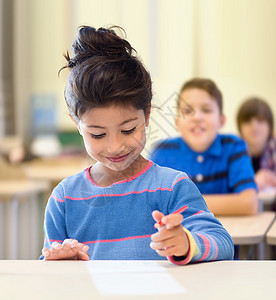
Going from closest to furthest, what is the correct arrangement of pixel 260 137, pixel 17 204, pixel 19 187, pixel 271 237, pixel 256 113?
1. pixel 271 237
2. pixel 260 137
3. pixel 256 113
4. pixel 19 187
5. pixel 17 204

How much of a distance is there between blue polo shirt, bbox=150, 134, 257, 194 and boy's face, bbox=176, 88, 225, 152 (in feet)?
0.09

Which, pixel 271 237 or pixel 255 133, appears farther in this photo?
pixel 255 133

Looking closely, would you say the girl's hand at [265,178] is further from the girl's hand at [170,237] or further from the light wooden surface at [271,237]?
the girl's hand at [170,237]

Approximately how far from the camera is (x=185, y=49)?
6398 millimetres

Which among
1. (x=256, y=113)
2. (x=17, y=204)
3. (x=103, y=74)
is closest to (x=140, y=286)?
(x=103, y=74)

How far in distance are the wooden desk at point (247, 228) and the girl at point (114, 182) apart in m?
0.63

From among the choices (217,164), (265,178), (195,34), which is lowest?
(265,178)

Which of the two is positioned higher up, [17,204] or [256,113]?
[256,113]

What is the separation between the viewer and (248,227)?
1.92 meters

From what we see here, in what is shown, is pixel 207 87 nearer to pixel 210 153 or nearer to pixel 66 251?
pixel 210 153

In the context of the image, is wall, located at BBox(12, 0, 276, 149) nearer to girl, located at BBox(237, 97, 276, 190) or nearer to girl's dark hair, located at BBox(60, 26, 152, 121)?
girl, located at BBox(237, 97, 276, 190)

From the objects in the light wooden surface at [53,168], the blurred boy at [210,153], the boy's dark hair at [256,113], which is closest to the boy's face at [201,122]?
the blurred boy at [210,153]

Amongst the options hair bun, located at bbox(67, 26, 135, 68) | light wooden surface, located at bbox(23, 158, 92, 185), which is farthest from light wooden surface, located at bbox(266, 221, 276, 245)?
light wooden surface, located at bbox(23, 158, 92, 185)

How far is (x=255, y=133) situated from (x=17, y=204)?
6.13 ft
